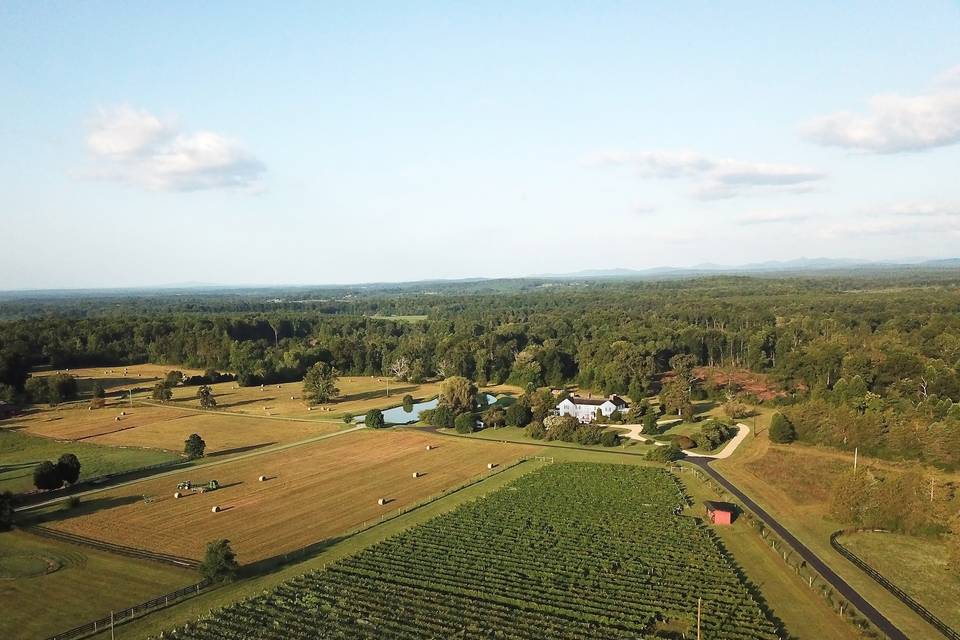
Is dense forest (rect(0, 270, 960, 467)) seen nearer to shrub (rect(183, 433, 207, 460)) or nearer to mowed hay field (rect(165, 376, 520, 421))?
mowed hay field (rect(165, 376, 520, 421))

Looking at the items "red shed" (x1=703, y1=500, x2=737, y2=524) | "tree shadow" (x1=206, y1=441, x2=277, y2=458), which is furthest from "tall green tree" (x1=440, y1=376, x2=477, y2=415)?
"red shed" (x1=703, y1=500, x2=737, y2=524)

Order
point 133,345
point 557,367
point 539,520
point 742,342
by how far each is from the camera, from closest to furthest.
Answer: point 539,520 → point 557,367 → point 742,342 → point 133,345

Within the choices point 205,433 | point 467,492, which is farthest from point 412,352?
point 467,492

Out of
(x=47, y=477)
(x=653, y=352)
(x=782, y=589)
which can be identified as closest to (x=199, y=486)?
(x=47, y=477)

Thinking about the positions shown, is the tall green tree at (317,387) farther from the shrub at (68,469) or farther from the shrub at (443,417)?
the shrub at (68,469)

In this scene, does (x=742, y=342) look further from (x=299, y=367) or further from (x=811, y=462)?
(x=299, y=367)

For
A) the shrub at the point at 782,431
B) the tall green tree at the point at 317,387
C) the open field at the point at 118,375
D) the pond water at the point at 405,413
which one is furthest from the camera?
the open field at the point at 118,375

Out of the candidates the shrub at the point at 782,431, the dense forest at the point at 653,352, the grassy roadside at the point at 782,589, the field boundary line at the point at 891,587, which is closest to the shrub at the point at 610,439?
the shrub at the point at 782,431
